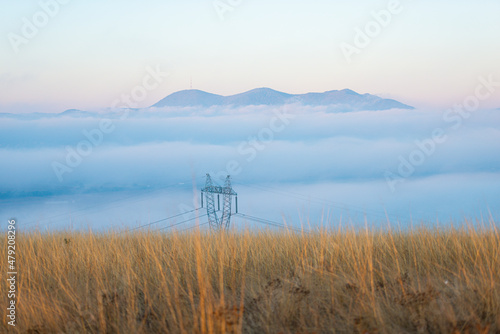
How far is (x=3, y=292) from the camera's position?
6039 mm

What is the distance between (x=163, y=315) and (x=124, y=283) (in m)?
1.36

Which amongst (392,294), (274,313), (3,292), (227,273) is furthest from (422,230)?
(3,292)

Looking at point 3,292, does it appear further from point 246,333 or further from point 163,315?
point 246,333

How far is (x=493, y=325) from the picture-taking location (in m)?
4.20

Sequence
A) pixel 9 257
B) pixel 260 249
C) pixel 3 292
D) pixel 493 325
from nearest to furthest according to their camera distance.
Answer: pixel 493 325, pixel 3 292, pixel 260 249, pixel 9 257

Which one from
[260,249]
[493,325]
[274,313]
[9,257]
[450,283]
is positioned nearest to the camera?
[493,325]

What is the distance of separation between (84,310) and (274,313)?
7.13 feet

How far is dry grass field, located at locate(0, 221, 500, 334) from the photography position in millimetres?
4352

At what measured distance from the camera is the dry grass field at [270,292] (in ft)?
14.3

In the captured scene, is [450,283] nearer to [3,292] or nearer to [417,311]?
[417,311]

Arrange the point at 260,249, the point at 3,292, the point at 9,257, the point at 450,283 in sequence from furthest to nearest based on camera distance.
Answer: the point at 9,257
the point at 260,249
the point at 3,292
the point at 450,283

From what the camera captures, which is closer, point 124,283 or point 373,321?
point 373,321

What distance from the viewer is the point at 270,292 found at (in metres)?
4.89

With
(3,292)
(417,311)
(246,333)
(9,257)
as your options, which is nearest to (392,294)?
(417,311)
